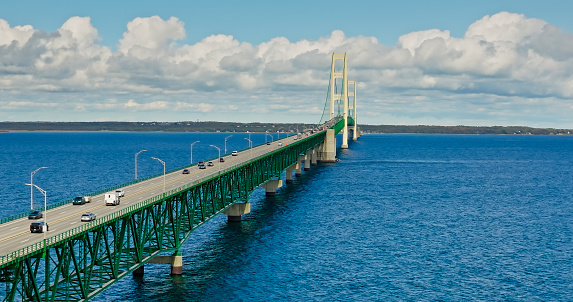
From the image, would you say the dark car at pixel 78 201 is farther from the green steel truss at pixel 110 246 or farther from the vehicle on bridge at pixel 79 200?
the green steel truss at pixel 110 246

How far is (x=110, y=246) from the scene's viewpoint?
74250 mm

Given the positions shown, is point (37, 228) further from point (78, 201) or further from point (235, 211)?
point (235, 211)

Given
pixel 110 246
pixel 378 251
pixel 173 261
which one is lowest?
pixel 378 251

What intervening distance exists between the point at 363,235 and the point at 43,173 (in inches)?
5215

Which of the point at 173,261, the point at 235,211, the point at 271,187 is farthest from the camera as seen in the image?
the point at 271,187

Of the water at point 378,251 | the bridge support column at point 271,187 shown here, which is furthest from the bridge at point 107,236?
the bridge support column at point 271,187

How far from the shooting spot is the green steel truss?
1767 inches

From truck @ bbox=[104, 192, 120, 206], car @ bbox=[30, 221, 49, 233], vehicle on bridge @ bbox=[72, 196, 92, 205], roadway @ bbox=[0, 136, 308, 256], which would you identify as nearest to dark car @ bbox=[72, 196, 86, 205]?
vehicle on bridge @ bbox=[72, 196, 92, 205]

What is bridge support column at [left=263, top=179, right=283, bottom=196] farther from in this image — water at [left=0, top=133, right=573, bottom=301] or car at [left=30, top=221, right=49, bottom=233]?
car at [left=30, top=221, right=49, bottom=233]

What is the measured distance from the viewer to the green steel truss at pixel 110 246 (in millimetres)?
44875

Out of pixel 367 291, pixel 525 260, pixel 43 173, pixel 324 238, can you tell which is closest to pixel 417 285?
pixel 367 291

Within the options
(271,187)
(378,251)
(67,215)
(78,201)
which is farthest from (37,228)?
(271,187)

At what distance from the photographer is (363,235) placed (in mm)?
94125

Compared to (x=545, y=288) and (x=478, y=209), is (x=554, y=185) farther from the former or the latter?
(x=545, y=288)
